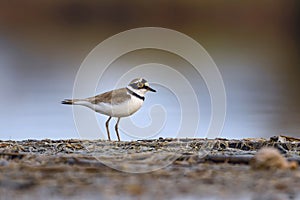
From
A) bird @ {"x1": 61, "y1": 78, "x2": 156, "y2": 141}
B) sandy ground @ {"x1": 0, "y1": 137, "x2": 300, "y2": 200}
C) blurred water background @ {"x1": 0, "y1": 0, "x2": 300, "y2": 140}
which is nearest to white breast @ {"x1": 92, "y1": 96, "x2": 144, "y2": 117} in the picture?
bird @ {"x1": 61, "y1": 78, "x2": 156, "y2": 141}

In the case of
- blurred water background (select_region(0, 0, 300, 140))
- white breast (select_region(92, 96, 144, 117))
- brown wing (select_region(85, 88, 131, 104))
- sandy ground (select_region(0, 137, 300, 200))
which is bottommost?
sandy ground (select_region(0, 137, 300, 200))

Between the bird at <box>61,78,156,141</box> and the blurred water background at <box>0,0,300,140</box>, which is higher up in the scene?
the blurred water background at <box>0,0,300,140</box>

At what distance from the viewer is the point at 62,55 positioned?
59.3ft

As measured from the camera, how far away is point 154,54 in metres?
17.0

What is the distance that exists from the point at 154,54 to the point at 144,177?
512 inches

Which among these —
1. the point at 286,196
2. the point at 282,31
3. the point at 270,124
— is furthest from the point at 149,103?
the point at 282,31

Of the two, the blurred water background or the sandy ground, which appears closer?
the sandy ground

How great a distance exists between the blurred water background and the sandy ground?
3.56 metres

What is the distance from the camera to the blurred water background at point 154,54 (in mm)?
9844

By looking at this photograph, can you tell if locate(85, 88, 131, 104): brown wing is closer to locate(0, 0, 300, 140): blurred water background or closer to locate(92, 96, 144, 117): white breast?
locate(92, 96, 144, 117): white breast

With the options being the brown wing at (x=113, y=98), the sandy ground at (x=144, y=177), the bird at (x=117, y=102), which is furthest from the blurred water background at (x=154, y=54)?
the sandy ground at (x=144, y=177)

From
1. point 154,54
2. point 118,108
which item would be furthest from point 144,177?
point 154,54

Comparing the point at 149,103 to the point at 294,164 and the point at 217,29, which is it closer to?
the point at 294,164

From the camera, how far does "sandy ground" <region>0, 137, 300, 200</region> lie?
143 inches
